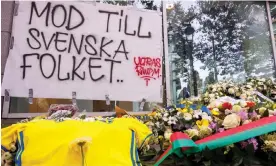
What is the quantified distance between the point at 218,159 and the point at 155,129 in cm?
61

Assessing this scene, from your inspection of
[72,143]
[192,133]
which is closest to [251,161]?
[192,133]

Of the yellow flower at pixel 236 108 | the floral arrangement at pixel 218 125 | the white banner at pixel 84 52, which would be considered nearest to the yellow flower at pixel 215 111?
the floral arrangement at pixel 218 125

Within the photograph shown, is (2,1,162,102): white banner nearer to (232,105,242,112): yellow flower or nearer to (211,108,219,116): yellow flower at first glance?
(211,108,219,116): yellow flower

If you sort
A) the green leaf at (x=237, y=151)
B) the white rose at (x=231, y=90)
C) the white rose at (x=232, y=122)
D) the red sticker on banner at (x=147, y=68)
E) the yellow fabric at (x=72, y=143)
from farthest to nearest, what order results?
the red sticker on banner at (x=147, y=68)
the white rose at (x=231, y=90)
the white rose at (x=232, y=122)
the green leaf at (x=237, y=151)
the yellow fabric at (x=72, y=143)

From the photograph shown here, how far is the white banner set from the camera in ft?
8.91

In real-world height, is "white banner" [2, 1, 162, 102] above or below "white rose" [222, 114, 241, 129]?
above

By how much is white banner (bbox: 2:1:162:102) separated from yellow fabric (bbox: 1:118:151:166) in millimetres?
1381

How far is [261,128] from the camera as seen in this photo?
1.18 m

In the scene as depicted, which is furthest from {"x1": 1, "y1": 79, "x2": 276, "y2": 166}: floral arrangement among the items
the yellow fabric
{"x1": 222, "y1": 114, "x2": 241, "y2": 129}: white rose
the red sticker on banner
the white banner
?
the red sticker on banner

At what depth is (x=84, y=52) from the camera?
2908 mm

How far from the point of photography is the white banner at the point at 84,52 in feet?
8.91

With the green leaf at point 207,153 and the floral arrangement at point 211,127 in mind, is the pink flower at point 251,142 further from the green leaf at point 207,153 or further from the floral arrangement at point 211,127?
the green leaf at point 207,153

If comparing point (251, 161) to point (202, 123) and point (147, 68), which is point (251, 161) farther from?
point (147, 68)

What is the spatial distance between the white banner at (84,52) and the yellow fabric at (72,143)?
1.38 meters
